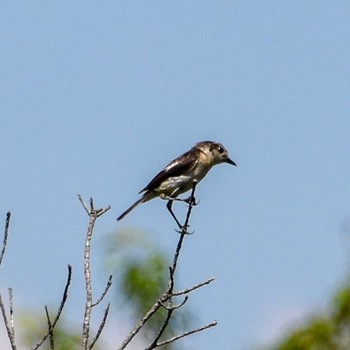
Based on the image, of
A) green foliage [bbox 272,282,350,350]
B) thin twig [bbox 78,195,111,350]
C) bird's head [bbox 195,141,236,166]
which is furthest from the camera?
green foliage [bbox 272,282,350,350]

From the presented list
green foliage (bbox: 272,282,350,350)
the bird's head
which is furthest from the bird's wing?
green foliage (bbox: 272,282,350,350)

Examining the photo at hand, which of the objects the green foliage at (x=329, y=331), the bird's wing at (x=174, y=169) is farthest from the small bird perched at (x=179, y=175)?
the green foliage at (x=329, y=331)

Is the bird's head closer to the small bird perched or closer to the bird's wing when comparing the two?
the small bird perched

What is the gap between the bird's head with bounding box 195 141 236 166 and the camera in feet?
47.6

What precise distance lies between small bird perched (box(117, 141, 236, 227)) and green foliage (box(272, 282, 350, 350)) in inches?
116

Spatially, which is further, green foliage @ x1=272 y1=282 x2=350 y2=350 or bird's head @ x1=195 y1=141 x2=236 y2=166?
green foliage @ x1=272 y1=282 x2=350 y2=350

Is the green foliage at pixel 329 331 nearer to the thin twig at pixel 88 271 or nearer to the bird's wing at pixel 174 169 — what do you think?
the bird's wing at pixel 174 169

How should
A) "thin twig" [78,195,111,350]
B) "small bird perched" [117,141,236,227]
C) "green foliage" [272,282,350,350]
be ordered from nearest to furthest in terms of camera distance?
"thin twig" [78,195,111,350] → "small bird perched" [117,141,236,227] → "green foliage" [272,282,350,350]

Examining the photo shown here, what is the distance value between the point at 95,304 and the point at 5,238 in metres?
0.57

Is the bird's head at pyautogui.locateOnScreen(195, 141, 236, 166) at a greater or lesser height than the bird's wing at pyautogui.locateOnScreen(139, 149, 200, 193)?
greater

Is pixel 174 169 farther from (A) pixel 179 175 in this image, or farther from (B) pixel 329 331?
(B) pixel 329 331

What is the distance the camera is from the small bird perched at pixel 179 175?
45.5 feet

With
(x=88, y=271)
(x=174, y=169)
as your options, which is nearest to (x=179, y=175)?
(x=174, y=169)

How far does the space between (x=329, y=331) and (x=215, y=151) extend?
2.99 meters
